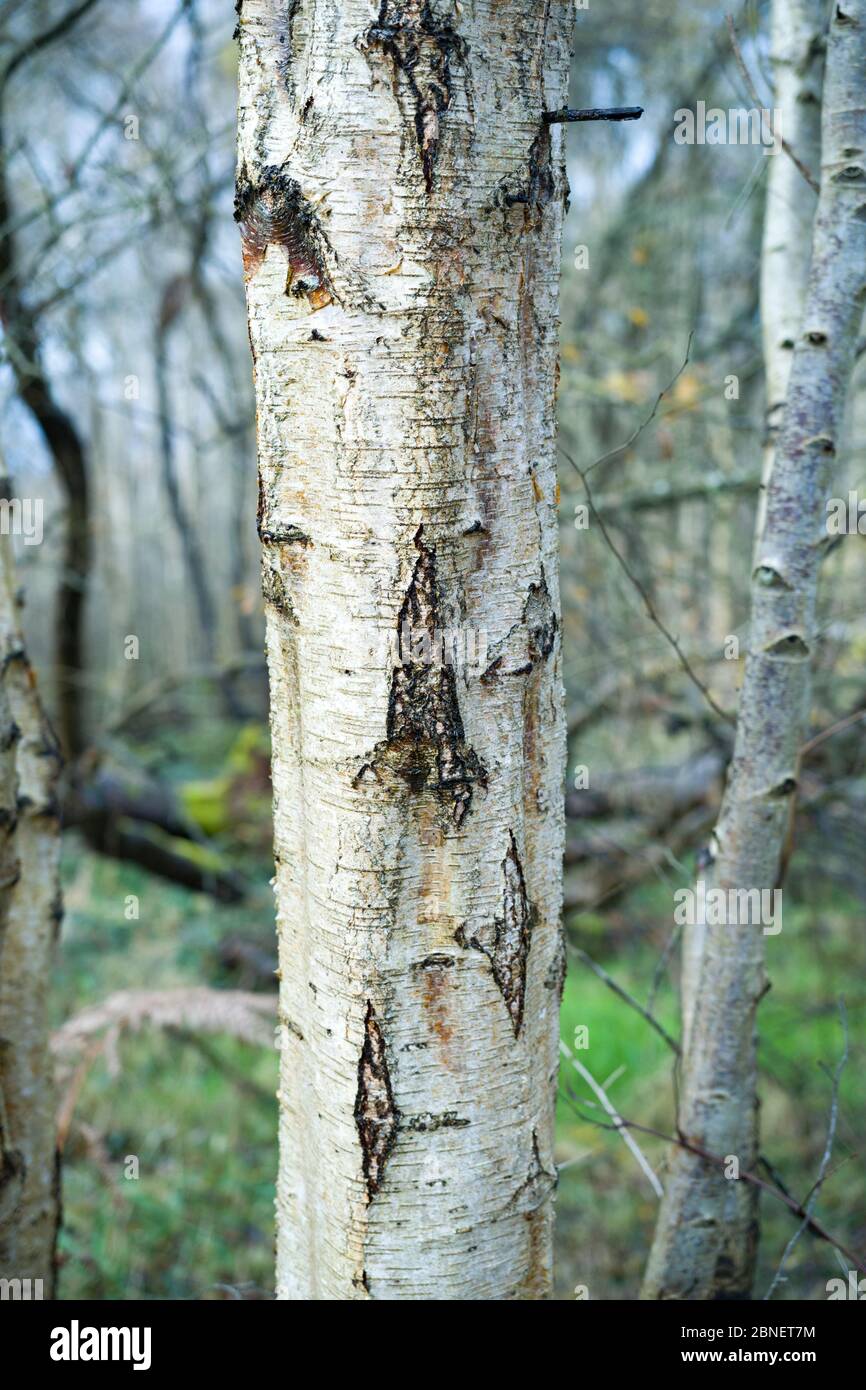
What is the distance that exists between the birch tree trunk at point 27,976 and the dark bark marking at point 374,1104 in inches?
41.3

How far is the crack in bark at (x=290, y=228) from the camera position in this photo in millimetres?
1107

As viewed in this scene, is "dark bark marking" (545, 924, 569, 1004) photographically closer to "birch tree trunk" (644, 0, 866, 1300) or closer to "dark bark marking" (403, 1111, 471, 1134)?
"dark bark marking" (403, 1111, 471, 1134)

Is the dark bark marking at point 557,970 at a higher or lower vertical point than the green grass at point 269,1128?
higher

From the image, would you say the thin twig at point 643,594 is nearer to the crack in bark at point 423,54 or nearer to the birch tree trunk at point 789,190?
the birch tree trunk at point 789,190

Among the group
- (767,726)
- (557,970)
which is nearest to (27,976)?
(557,970)

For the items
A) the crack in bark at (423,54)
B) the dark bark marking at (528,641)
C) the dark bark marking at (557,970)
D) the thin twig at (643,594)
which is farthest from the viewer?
the thin twig at (643,594)

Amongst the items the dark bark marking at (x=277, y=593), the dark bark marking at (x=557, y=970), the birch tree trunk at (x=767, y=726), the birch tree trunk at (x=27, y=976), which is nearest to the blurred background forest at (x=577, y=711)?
the birch tree trunk at (x=767, y=726)

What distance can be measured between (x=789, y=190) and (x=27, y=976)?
2.34 meters

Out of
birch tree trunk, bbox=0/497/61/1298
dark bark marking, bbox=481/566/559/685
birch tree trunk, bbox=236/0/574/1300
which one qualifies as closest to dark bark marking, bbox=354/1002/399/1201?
birch tree trunk, bbox=236/0/574/1300
